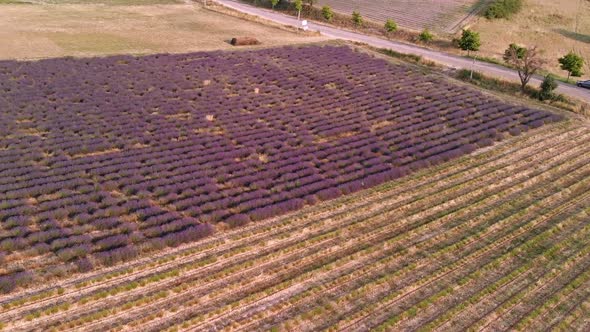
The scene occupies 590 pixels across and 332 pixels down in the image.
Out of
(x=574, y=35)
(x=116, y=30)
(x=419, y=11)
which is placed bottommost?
(x=116, y=30)

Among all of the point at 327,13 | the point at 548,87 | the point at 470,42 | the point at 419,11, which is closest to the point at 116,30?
the point at 327,13

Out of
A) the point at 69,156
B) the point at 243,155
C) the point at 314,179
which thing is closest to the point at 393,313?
the point at 314,179

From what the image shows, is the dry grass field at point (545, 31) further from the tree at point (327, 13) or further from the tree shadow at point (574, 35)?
the tree at point (327, 13)

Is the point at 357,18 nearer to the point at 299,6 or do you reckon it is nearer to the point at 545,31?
the point at 299,6

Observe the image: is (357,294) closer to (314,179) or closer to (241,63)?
(314,179)

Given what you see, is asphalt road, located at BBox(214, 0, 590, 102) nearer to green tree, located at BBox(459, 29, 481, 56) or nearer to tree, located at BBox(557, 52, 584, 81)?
green tree, located at BBox(459, 29, 481, 56)

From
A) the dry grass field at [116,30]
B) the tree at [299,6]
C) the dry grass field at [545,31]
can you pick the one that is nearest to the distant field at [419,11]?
the dry grass field at [545,31]
